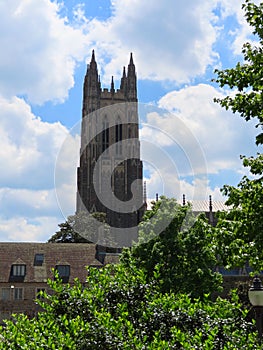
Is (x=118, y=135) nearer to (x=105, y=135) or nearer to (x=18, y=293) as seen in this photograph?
(x=105, y=135)

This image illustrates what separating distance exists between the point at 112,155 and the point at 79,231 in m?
35.8

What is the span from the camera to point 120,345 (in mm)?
8234

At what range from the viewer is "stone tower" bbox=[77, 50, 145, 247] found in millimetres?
101000

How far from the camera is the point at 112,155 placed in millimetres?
107062

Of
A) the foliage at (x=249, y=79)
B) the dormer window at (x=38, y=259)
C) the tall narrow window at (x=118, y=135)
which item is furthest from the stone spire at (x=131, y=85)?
the foliage at (x=249, y=79)

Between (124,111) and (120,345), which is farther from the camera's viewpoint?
(124,111)

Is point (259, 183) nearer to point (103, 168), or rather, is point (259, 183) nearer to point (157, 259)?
point (157, 259)

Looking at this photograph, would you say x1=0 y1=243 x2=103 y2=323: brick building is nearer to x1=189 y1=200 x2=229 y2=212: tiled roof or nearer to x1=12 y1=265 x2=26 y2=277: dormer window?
x1=12 y1=265 x2=26 y2=277: dormer window

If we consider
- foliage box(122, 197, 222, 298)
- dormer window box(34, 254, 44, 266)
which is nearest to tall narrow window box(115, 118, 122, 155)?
dormer window box(34, 254, 44, 266)

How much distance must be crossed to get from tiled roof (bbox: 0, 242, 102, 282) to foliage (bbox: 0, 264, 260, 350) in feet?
118

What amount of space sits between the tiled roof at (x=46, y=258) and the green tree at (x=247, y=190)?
3295 centimetres

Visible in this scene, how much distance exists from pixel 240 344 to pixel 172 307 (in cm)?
161

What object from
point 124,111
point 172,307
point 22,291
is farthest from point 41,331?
point 124,111

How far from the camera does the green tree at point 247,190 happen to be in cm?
1336
